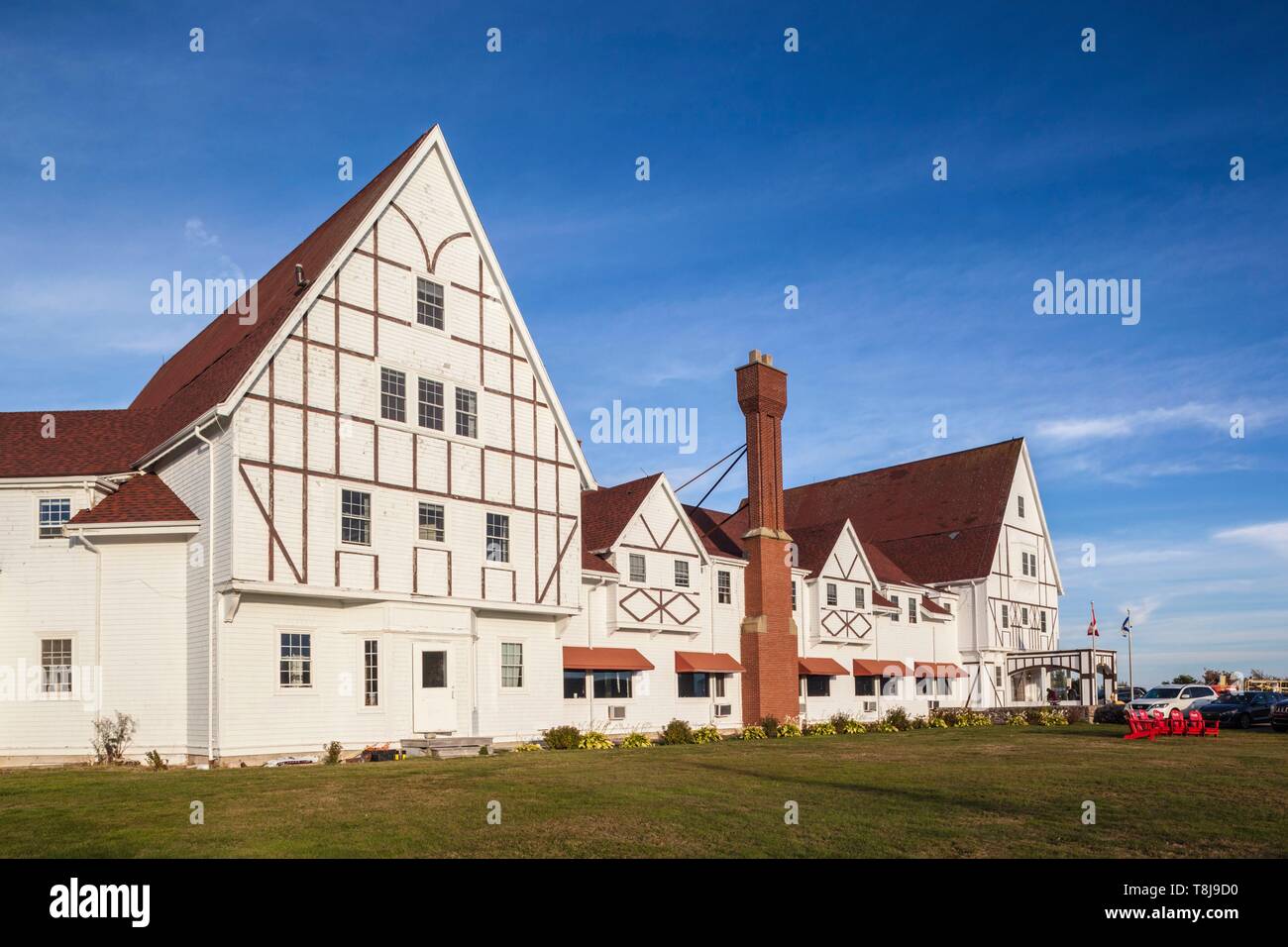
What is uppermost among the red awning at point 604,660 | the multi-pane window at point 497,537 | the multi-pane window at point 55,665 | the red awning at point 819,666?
the multi-pane window at point 497,537

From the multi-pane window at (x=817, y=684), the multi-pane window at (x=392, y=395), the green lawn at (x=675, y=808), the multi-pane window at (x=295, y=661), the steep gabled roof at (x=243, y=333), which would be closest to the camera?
the green lawn at (x=675, y=808)

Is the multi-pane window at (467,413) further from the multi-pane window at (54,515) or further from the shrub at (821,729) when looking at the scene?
the shrub at (821,729)

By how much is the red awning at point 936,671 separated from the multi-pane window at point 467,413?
30694 mm

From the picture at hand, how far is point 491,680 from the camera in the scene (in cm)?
3200

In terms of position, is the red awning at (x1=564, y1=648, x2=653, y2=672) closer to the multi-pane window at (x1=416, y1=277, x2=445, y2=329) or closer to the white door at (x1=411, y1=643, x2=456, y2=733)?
the white door at (x1=411, y1=643, x2=456, y2=733)

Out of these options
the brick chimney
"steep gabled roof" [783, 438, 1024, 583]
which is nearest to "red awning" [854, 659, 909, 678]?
"steep gabled roof" [783, 438, 1024, 583]

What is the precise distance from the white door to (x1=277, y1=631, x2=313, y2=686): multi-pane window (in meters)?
2.96

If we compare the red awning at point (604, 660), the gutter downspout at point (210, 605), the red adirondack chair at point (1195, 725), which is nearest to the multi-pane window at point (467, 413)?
the gutter downspout at point (210, 605)

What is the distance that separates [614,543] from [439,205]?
1266 centimetres

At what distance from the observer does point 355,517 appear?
92.8 feet

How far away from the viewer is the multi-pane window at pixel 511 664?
3256 cm

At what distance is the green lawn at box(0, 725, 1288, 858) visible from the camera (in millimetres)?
11750
